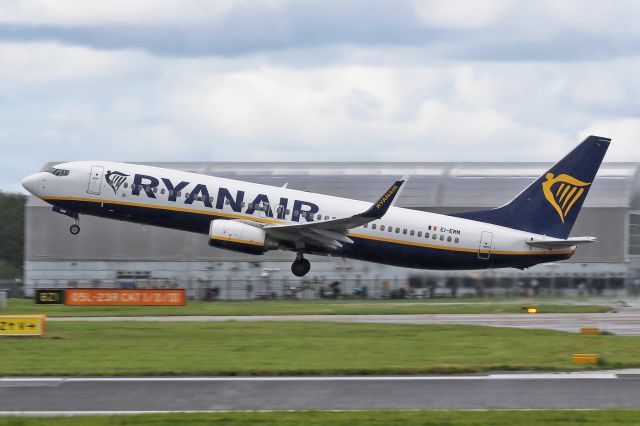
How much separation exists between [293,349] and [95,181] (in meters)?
21.1

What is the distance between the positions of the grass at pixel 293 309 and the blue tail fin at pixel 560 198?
13.3ft

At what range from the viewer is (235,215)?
4916 cm

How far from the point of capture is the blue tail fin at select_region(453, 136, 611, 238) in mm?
50906

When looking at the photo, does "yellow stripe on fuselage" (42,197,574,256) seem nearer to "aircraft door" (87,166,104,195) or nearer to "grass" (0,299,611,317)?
"aircraft door" (87,166,104,195)

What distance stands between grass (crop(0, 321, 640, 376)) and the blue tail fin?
43.0 feet

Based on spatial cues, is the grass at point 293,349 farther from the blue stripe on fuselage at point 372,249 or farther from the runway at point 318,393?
the blue stripe on fuselage at point 372,249

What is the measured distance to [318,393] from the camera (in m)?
23.6

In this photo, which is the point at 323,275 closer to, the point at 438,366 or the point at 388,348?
the point at 388,348

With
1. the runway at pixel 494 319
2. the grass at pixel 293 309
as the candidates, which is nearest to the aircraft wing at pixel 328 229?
the grass at pixel 293 309

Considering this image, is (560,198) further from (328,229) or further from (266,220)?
(266,220)

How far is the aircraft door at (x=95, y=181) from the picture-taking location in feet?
163

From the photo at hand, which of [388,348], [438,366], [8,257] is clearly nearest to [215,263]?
[388,348]

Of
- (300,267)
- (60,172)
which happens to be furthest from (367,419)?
(60,172)

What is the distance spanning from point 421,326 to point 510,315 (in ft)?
27.6
